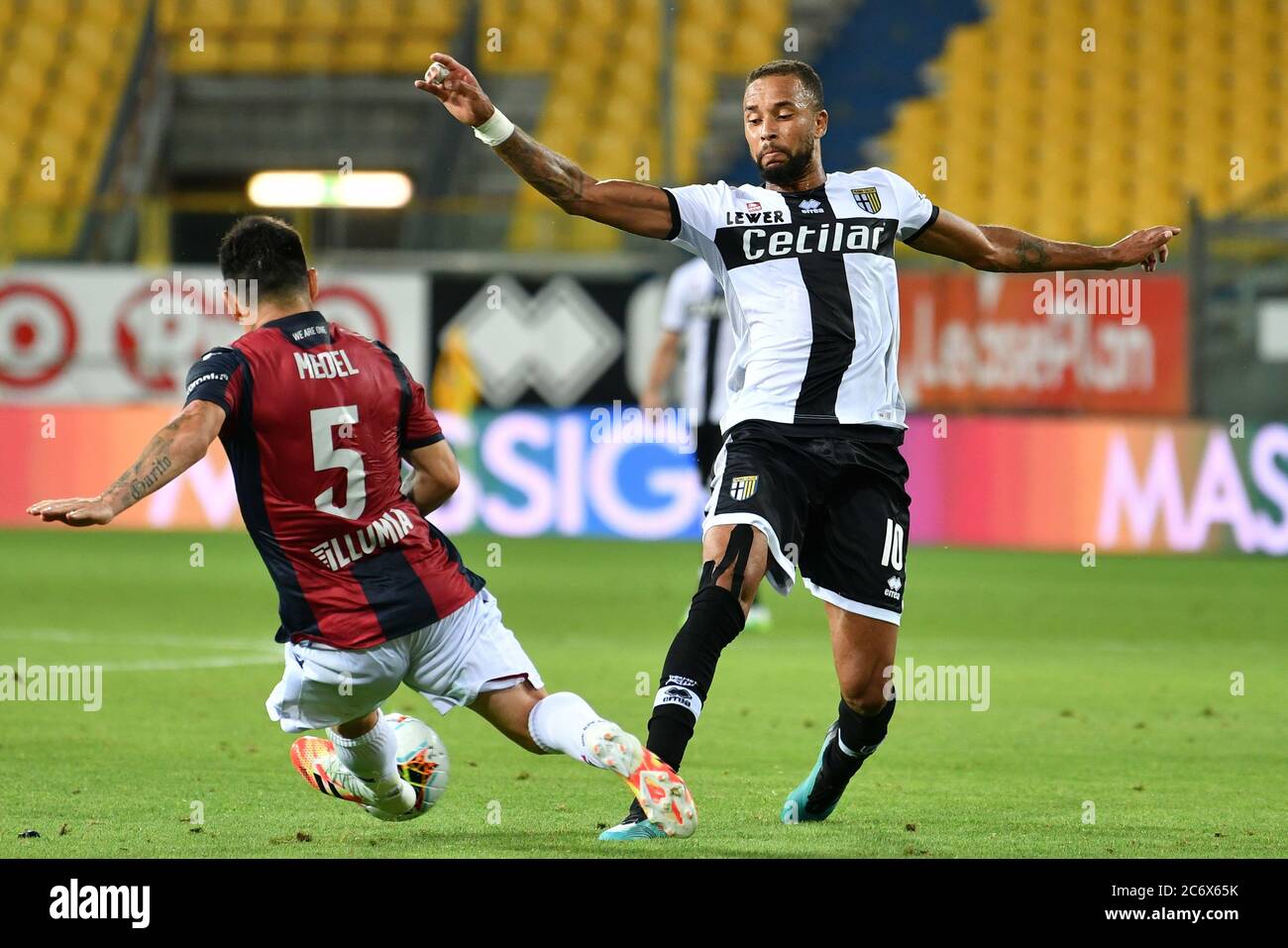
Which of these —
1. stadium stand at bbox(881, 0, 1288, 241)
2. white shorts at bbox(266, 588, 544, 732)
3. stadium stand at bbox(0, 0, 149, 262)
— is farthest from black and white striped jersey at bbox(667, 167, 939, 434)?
stadium stand at bbox(0, 0, 149, 262)

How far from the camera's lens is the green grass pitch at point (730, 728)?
18.1ft

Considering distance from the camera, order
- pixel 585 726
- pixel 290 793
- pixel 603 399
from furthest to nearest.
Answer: pixel 603 399 < pixel 290 793 < pixel 585 726

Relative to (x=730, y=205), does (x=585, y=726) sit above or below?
below

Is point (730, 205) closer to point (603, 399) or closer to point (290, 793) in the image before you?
point (290, 793)

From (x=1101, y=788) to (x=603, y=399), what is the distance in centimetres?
1196

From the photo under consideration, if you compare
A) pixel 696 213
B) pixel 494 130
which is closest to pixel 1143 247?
pixel 696 213

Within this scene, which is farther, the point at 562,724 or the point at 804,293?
the point at 804,293

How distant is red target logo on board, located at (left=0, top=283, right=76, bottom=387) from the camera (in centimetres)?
1823

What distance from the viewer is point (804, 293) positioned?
5688mm

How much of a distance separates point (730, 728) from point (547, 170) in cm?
330

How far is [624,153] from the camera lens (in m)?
22.6

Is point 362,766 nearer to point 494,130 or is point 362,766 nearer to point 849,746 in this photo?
point 849,746

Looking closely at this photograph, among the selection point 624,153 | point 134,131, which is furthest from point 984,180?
point 134,131

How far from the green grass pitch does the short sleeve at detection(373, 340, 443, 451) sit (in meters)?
1.08
